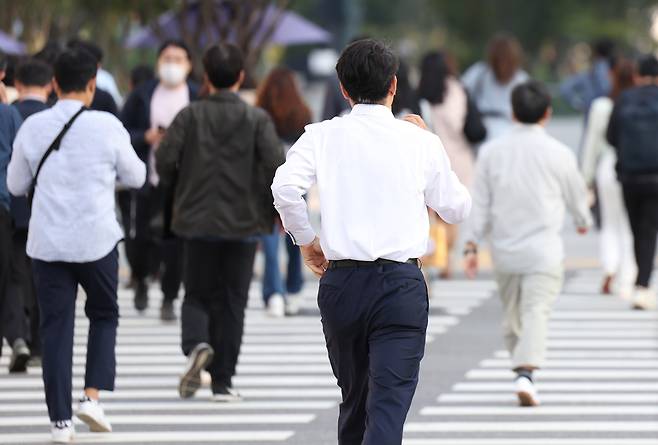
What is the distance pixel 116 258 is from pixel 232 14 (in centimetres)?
1405

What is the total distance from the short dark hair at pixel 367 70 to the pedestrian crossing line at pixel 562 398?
3.85m

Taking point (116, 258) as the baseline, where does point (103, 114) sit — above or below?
above

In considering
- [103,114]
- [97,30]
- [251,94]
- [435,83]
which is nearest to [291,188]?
[103,114]

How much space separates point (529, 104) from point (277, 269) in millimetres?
4187

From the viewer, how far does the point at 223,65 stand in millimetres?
10281

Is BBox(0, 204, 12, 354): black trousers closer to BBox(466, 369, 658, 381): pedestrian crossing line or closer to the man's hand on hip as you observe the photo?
BBox(466, 369, 658, 381): pedestrian crossing line

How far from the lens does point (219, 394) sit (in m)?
10.4

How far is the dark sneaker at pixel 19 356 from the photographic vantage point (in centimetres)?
1145

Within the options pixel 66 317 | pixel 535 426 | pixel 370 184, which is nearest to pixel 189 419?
pixel 66 317

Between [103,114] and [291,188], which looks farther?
[103,114]

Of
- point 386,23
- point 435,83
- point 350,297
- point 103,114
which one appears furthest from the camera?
point 386,23

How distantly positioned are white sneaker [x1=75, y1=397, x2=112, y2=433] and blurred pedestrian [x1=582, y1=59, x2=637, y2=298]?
6803mm

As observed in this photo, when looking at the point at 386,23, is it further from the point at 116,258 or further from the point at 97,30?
the point at 116,258

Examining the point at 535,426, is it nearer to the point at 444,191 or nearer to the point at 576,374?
the point at 576,374
